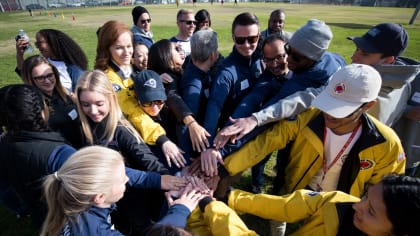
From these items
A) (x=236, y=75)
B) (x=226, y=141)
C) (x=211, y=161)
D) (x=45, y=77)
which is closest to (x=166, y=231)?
(x=211, y=161)

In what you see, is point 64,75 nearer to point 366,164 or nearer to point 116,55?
point 116,55

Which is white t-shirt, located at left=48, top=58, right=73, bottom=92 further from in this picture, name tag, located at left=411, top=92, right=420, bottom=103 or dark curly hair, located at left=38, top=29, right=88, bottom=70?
name tag, located at left=411, top=92, right=420, bottom=103

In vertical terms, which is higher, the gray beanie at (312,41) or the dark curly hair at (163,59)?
the gray beanie at (312,41)

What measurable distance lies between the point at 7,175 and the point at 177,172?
4.93 ft

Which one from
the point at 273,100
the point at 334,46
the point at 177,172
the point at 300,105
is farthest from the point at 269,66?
the point at 334,46

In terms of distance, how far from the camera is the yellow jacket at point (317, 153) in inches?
84.4

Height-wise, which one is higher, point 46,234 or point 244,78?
point 244,78

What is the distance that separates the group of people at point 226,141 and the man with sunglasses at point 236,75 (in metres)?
0.01

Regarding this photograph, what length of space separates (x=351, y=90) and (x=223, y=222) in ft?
4.31

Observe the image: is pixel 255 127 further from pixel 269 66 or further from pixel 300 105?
pixel 269 66

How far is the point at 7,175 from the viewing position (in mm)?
2445

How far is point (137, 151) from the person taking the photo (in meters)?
2.64

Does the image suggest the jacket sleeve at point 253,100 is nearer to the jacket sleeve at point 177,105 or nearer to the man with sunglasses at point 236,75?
the man with sunglasses at point 236,75

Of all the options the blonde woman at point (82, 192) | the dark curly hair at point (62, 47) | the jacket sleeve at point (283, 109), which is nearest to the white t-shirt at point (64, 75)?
the dark curly hair at point (62, 47)
